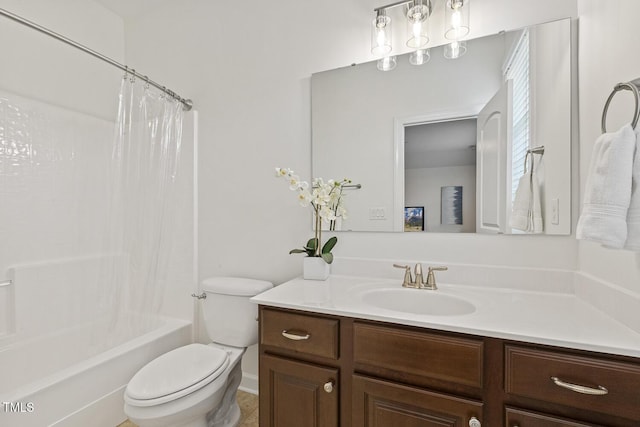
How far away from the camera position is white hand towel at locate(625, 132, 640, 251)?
2.49ft

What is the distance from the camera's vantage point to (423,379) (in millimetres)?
952

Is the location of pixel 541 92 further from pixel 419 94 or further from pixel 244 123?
pixel 244 123

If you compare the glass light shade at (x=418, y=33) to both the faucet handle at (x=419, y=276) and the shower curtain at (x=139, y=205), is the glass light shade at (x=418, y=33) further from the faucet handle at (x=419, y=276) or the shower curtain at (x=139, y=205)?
the shower curtain at (x=139, y=205)

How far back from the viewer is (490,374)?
0.88 meters

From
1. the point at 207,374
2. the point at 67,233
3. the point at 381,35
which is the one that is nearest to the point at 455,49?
the point at 381,35

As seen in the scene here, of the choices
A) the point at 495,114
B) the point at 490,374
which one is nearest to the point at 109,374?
the point at 490,374

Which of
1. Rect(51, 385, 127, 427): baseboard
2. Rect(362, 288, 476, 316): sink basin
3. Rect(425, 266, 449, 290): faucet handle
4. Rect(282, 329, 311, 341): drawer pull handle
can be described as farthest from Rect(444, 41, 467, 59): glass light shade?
Rect(51, 385, 127, 427): baseboard

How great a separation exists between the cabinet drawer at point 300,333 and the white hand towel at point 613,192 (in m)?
0.82

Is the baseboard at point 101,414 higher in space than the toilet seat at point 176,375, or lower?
lower

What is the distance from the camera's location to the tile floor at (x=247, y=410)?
164cm

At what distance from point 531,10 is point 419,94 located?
0.55 meters

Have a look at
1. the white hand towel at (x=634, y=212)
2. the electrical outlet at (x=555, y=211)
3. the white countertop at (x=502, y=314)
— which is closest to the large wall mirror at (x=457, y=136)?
the electrical outlet at (x=555, y=211)

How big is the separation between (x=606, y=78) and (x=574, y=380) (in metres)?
1.00

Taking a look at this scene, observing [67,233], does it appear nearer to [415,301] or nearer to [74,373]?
[74,373]
